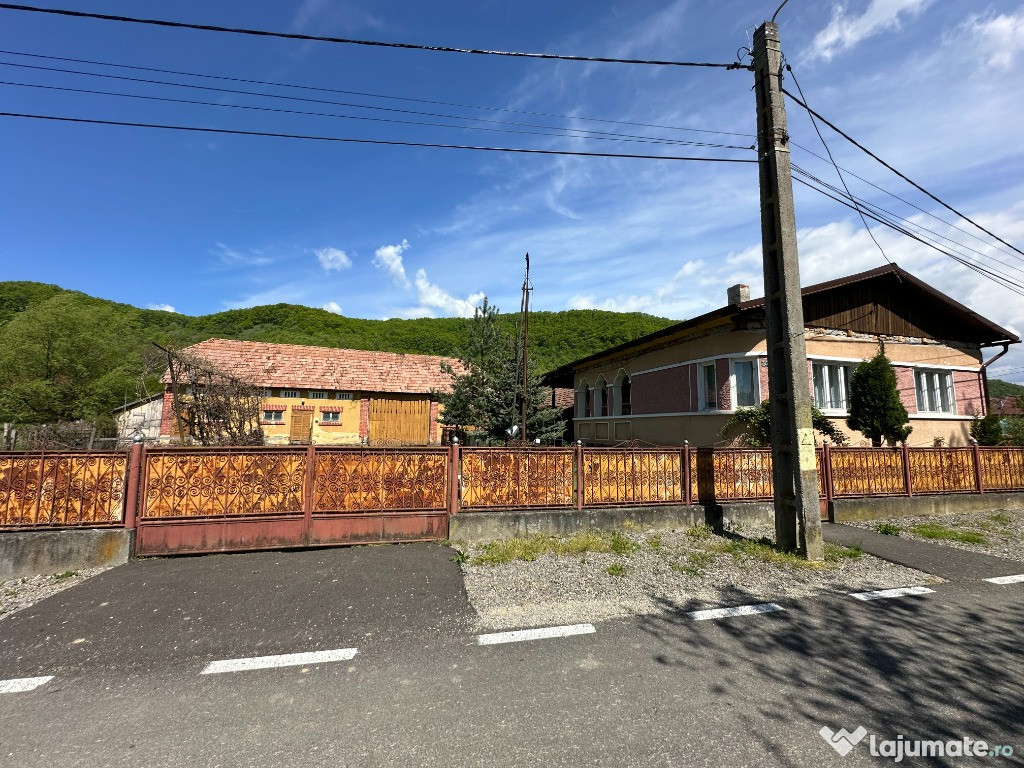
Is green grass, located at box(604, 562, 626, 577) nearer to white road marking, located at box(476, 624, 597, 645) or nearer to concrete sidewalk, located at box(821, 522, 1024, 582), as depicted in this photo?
white road marking, located at box(476, 624, 597, 645)

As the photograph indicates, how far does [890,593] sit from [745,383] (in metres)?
7.47

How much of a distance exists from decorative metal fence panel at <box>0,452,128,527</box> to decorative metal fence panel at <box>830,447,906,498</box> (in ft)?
39.8

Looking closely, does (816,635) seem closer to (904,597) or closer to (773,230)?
(904,597)

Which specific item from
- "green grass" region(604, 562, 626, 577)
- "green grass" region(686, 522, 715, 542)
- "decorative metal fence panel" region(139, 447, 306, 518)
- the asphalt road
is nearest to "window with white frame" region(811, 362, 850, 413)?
"green grass" region(686, 522, 715, 542)

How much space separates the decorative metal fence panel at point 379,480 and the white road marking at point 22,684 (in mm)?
3339

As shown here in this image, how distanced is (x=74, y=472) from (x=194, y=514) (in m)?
1.53

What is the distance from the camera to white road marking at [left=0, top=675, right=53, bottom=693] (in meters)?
3.25

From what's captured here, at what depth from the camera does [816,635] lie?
404 centimetres

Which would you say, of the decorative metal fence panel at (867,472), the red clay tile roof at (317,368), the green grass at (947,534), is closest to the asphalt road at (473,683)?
the green grass at (947,534)

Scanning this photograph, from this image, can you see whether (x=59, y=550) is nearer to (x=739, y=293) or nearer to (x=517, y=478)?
(x=517, y=478)

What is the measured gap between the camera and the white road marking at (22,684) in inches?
128

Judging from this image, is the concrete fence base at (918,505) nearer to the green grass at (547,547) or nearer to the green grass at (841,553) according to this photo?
the green grass at (841,553)

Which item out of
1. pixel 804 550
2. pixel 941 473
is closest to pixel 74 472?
pixel 804 550

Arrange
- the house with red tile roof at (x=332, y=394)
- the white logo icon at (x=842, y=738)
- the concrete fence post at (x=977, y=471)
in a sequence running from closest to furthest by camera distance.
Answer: the white logo icon at (x=842, y=738) → the concrete fence post at (x=977, y=471) → the house with red tile roof at (x=332, y=394)
